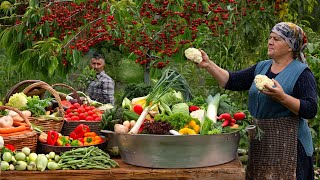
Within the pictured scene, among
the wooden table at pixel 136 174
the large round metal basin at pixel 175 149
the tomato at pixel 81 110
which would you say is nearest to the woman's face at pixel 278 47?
the large round metal basin at pixel 175 149

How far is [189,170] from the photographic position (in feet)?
11.0

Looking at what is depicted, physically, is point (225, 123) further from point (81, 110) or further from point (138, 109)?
point (81, 110)

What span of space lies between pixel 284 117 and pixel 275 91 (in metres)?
0.37

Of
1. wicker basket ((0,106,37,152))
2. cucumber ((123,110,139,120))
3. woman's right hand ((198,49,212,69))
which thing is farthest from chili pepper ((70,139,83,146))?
woman's right hand ((198,49,212,69))

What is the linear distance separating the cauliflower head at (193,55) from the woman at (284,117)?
1.37ft

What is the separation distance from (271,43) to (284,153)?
0.72 meters

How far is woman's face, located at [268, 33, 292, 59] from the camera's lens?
13.1ft

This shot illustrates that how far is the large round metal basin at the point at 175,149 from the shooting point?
3250 millimetres

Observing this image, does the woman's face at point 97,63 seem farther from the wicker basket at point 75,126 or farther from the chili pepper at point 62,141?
the chili pepper at point 62,141

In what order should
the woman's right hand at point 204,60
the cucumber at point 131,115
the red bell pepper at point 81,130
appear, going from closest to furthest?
1. the cucumber at point 131,115
2. the red bell pepper at point 81,130
3. the woman's right hand at point 204,60

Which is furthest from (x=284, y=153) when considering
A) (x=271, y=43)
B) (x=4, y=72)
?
(x=4, y=72)

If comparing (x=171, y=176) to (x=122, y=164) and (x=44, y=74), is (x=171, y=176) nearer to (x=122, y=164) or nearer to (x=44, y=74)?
(x=122, y=164)

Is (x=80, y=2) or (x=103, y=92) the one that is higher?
(x=80, y=2)

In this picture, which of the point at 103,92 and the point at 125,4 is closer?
the point at 125,4
